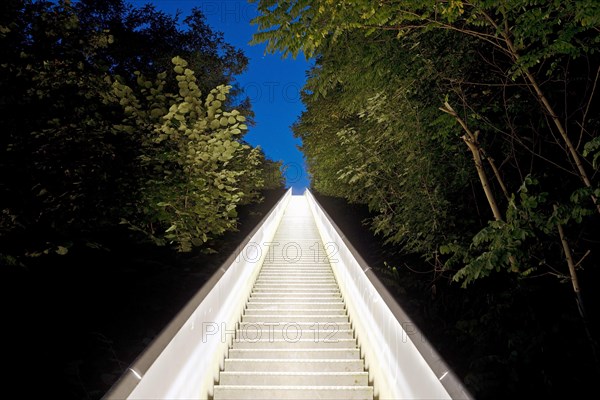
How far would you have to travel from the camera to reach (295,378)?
12.7ft

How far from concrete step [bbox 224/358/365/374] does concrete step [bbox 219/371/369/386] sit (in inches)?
11.1

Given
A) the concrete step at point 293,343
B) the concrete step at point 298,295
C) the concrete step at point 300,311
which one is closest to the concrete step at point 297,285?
the concrete step at point 298,295

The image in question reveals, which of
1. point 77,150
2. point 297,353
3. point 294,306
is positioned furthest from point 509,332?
point 77,150

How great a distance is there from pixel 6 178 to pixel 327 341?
5.09 metres

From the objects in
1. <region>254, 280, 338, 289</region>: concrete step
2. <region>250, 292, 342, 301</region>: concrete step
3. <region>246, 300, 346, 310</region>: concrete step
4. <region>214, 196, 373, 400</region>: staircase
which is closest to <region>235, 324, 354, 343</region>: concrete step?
<region>214, 196, 373, 400</region>: staircase

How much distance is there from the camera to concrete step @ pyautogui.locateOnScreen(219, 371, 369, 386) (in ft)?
12.6

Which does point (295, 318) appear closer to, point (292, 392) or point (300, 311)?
point (300, 311)

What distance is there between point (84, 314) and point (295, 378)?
3646 mm

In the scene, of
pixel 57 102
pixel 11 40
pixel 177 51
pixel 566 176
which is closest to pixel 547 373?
pixel 566 176

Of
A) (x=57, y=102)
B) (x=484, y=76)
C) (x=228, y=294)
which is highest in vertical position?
(x=484, y=76)

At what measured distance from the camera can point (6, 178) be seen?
4906mm

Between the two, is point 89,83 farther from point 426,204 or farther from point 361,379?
point 426,204

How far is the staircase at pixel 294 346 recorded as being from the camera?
12.1 ft

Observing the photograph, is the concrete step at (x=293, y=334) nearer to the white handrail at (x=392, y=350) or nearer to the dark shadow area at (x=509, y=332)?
the white handrail at (x=392, y=350)
